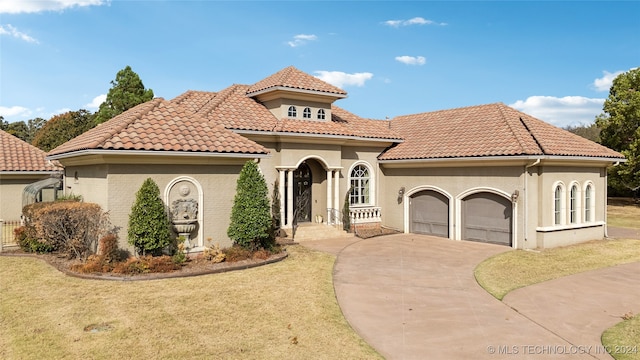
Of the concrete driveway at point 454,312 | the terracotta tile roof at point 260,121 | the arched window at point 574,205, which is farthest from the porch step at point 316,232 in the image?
the arched window at point 574,205

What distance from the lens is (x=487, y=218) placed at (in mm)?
18359

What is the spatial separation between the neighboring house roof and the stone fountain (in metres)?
11.0

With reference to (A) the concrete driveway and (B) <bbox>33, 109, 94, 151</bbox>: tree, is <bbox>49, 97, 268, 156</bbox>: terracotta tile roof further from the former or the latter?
(B) <bbox>33, 109, 94, 151</bbox>: tree

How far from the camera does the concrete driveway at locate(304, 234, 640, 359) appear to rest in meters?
7.42

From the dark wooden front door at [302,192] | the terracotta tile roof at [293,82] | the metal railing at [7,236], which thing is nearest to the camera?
the metal railing at [7,236]

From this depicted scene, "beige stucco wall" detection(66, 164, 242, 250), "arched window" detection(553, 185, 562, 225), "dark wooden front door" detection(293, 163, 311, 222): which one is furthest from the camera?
"dark wooden front door" detection(293, 163, 311, 222)

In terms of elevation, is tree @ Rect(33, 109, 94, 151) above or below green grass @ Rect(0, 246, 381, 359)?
above

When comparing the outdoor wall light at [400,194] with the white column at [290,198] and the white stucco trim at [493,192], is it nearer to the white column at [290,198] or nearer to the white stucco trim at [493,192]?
the white stucco trim at [493,192]

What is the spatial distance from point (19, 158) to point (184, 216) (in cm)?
1238

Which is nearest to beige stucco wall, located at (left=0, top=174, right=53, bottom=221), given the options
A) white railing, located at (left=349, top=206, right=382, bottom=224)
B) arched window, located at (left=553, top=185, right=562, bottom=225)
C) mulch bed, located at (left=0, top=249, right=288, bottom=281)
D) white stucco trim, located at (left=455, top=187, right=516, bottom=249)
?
mulch bed, located at (left=0, top=249, right=288, bottom=281)

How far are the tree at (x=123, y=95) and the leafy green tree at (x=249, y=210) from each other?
3241 cm

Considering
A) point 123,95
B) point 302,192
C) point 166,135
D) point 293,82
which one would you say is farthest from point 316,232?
point 123,95

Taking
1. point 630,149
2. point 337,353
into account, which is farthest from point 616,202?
point 337,353

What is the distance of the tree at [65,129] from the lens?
49625 millimetres
